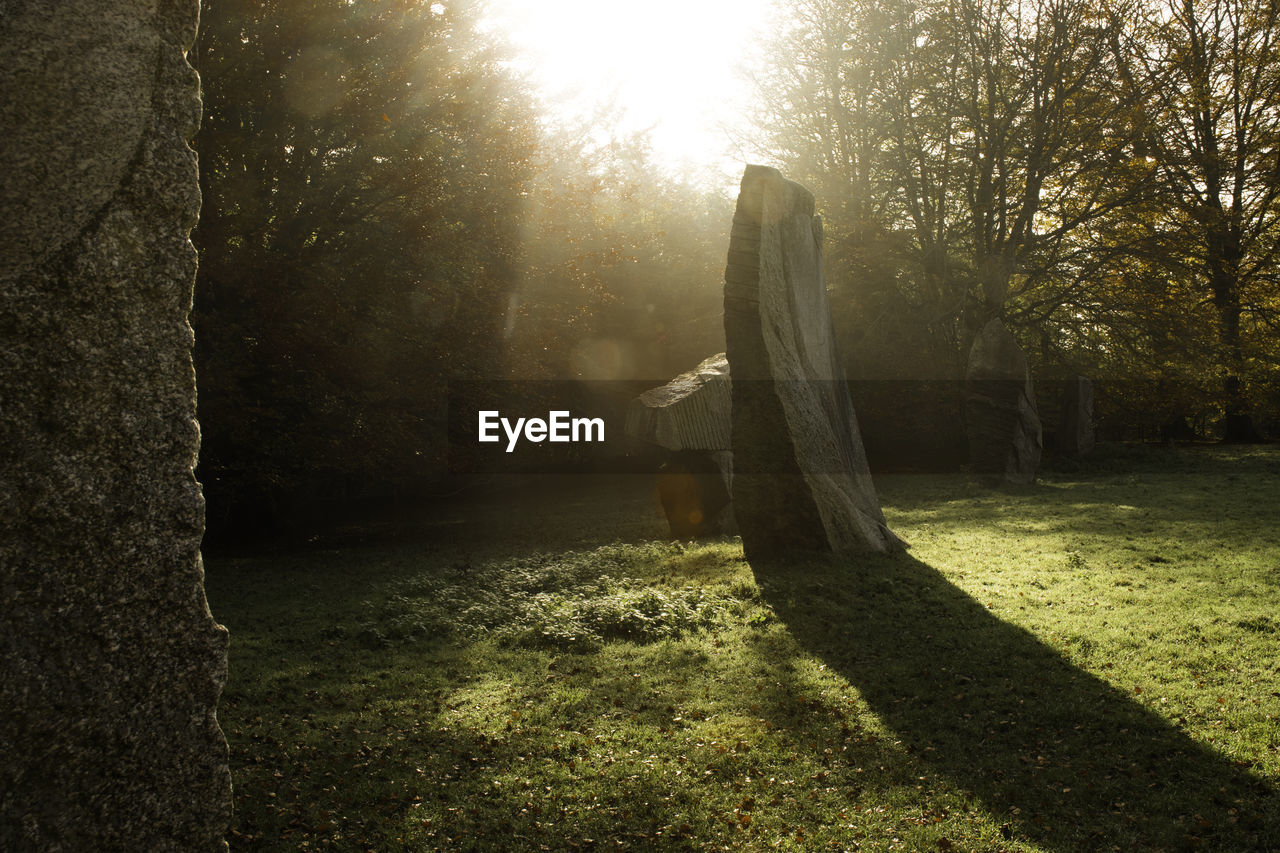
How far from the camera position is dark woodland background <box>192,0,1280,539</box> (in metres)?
12.9

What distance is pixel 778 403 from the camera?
9.52 m

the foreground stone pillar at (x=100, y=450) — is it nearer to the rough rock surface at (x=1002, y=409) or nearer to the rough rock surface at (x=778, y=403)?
the rough rock surface at (x=778, y=403)

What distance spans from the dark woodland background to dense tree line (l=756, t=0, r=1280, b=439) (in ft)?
0.29

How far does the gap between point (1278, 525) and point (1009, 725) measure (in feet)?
26.0

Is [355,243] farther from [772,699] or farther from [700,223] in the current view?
[700,223]

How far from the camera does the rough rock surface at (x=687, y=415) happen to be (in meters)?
11.8

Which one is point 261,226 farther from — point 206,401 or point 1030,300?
point 1030,300

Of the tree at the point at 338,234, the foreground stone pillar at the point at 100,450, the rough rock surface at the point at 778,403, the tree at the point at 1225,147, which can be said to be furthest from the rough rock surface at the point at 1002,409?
the foreground stone pillar at the point at 100,450

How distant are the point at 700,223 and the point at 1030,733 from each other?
2117cm

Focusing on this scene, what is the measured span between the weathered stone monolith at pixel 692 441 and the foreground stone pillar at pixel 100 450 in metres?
9.07

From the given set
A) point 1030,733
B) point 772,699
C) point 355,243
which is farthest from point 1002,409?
point 1030,733

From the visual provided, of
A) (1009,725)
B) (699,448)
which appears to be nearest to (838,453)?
(699,448)

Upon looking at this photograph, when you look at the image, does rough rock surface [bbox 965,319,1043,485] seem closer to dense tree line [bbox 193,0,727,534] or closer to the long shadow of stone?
dense tree line [bbox 193,0,727,534]

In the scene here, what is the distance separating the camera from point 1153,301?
63.0 feet
